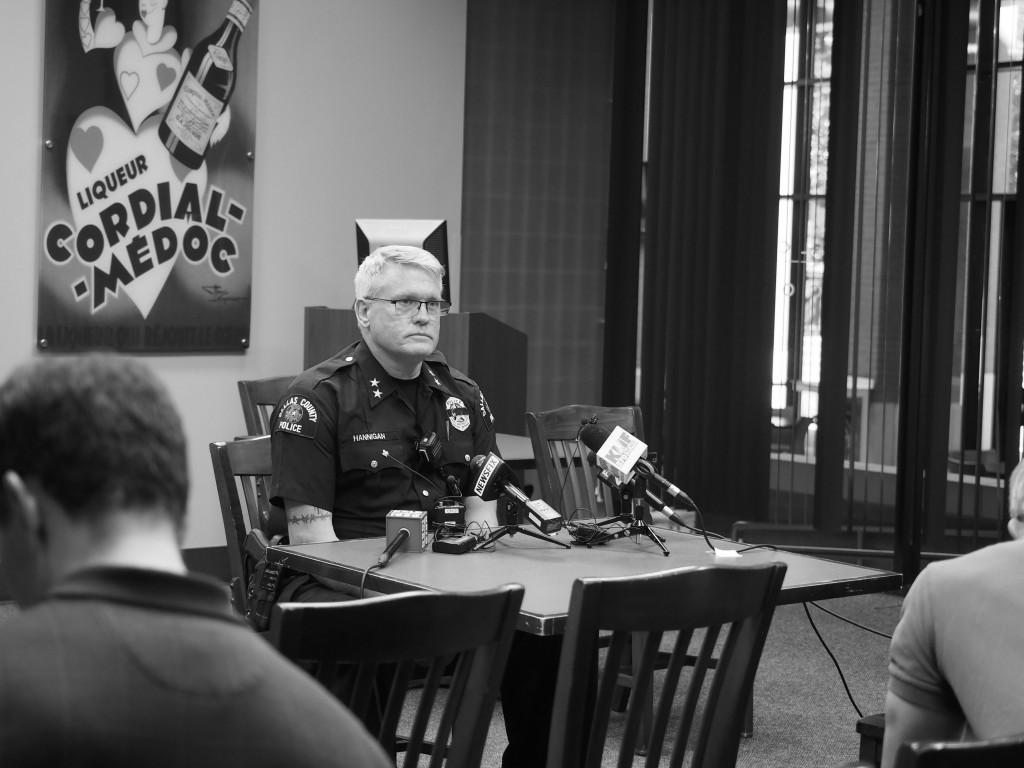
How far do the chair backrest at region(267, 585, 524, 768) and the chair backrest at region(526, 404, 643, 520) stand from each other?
1946mm

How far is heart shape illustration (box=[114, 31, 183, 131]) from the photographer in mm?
4961

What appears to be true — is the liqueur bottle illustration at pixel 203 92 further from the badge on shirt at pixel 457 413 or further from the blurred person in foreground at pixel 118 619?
the blurred person in foreground at pixel 118 619

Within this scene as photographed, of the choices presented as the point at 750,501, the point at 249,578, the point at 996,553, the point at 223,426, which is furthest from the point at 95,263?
the point at 996,553

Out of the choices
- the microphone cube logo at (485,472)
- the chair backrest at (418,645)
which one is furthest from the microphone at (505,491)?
the chair backrest at (418,645)

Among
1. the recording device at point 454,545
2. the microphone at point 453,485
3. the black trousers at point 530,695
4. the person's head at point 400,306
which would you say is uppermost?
the person's head at point 400,306

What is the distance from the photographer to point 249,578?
123 inches

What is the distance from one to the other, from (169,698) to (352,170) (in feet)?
16.2

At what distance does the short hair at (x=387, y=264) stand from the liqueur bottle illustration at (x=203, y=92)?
2.17 metres

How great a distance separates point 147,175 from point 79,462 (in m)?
4.39

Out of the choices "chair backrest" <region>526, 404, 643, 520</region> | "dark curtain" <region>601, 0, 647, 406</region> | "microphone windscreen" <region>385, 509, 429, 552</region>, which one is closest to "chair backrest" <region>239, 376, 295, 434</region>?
"chair backrest" <region>526, 404, 643, 520</region>

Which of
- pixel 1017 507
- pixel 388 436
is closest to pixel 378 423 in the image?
pixel 388 436

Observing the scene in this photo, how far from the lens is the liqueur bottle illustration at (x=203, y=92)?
5125mm

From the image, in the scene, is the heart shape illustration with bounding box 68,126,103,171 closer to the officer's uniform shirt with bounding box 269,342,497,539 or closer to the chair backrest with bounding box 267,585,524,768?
the officer's uniform shirt with bounding box 269,342,497,539

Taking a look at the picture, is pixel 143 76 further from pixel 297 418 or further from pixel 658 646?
pixel 658 646
